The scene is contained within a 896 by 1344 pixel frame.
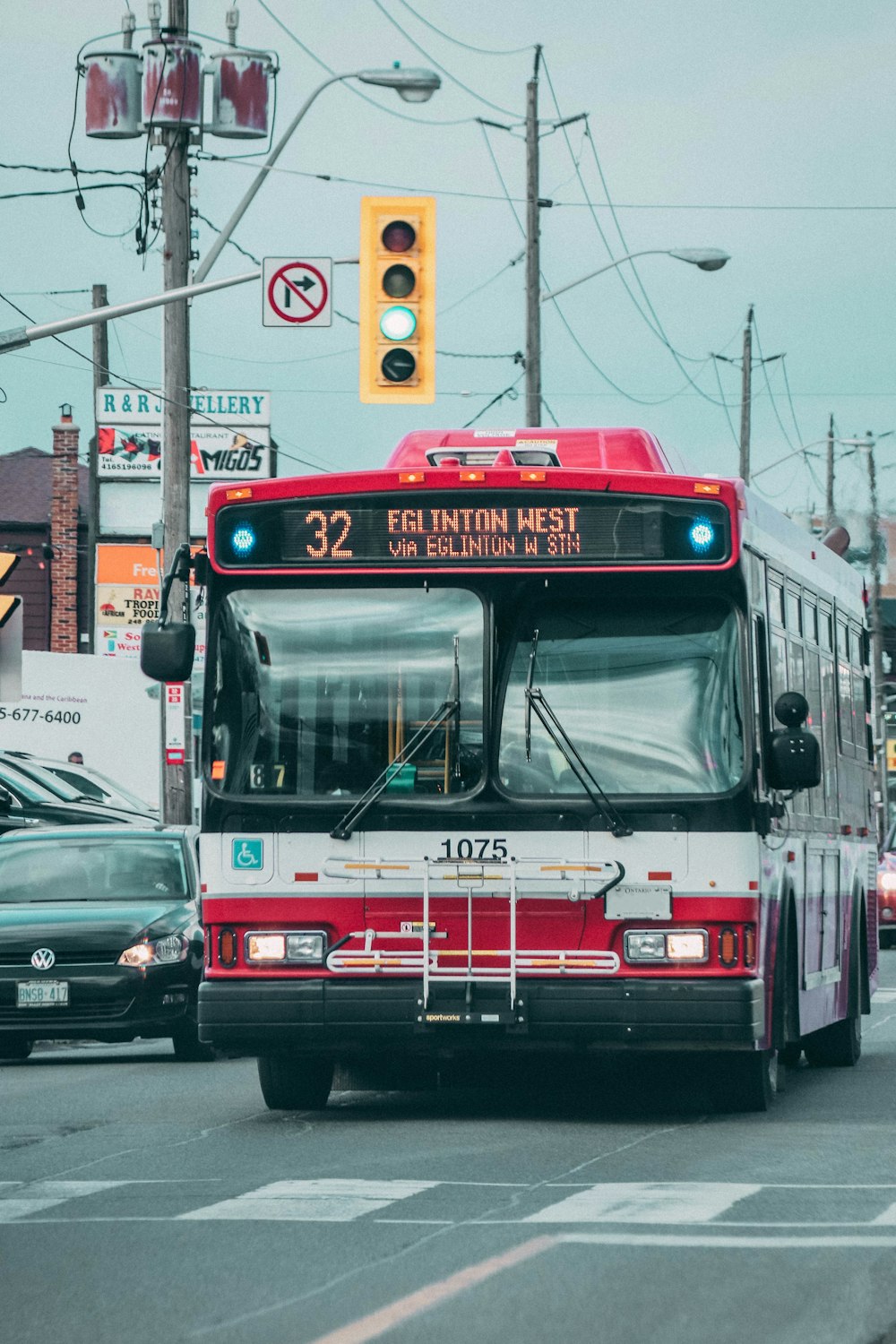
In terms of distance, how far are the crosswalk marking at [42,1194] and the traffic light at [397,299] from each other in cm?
838

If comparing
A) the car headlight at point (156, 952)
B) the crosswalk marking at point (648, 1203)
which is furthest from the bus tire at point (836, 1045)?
the crosswalk marking at point (648, 1203)

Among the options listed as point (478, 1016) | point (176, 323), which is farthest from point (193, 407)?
point (478, 1016)

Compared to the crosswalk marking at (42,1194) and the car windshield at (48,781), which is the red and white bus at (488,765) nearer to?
the crosswalk marking at (42,1194)

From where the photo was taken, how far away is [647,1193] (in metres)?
9.27

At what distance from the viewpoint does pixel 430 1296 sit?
23.4 ft

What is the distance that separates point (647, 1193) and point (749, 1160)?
4.03 feet

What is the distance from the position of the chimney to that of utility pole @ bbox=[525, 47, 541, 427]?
100ft

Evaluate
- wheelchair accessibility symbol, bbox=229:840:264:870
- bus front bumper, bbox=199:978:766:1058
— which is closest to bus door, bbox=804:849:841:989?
bus front bumper, bbox=199:978:766:1058

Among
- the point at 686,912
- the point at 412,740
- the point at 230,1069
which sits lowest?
the point at 230,1069

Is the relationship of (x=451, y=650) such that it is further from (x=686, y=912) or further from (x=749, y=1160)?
(x=749, y=1160)

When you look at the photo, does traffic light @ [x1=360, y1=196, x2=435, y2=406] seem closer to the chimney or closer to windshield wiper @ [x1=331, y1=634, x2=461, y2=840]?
windshield wiper @ [x1=331, y1=634, x2=461, y2=840]

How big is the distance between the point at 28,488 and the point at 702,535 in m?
57.2

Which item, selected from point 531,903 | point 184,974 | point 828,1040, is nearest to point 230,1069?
point 184,974

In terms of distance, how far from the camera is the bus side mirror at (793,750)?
11734 millimetres
